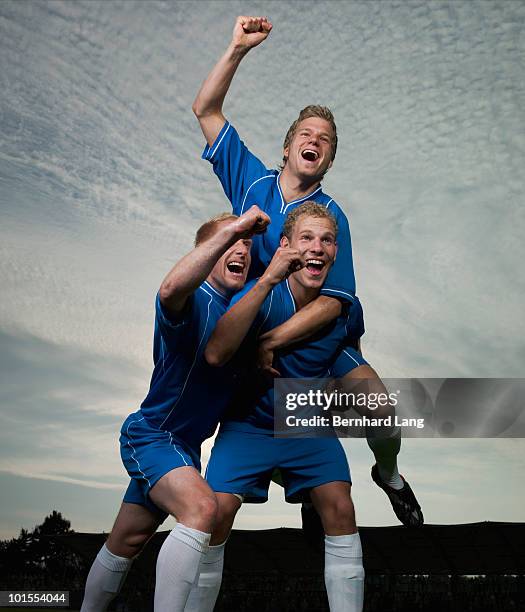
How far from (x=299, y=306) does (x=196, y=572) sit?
1.62 metres

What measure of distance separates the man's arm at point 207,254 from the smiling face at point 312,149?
1.21 meters

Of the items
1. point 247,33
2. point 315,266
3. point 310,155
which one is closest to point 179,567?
point 315,266

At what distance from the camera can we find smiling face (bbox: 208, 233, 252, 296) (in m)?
4.18

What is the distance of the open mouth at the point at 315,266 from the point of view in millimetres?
4188

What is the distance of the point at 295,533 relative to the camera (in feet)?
60.9

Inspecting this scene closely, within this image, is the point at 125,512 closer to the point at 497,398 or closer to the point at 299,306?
the point at 299,306

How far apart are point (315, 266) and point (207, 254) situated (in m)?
0.94

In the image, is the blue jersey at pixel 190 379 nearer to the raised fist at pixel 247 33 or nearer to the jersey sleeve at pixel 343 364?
the jersey sleeve at pixel 343 364

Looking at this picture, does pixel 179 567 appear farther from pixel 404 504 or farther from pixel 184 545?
pixel 404 504

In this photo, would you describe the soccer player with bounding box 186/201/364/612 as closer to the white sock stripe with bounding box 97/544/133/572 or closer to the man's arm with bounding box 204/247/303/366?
the man's arm with bounding box 204/247/303/366

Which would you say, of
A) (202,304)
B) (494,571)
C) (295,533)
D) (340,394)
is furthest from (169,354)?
(494,571)

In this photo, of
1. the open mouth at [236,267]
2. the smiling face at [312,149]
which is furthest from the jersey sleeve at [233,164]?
the open mouth at [236,267]

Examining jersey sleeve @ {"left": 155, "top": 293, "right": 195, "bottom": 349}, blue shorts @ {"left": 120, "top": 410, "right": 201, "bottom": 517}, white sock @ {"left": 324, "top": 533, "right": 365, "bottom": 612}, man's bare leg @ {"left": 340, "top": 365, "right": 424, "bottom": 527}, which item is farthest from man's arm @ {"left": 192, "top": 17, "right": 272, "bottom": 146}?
white sock @ {"left": 324, "top": 533, "right": 365, "bottom": 612}

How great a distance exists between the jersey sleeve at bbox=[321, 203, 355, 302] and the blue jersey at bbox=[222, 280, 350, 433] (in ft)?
0.55
